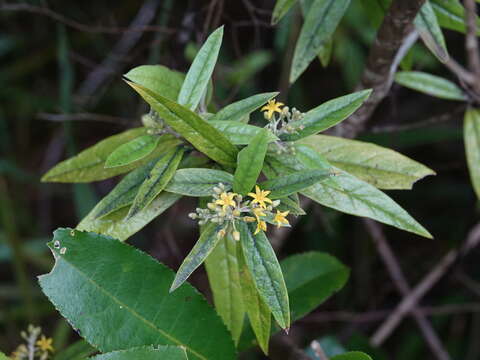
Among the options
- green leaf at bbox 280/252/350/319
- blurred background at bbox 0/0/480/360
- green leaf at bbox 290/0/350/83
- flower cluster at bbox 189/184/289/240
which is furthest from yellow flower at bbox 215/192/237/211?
blurred background at bbox 0/0/480/360

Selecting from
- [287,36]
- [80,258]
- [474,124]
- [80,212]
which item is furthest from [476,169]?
[80,212]

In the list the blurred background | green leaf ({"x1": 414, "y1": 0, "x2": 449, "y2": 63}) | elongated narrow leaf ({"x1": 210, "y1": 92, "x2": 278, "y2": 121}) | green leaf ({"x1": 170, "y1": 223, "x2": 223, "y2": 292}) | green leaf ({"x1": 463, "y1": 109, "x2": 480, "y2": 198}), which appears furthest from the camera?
the blurred background

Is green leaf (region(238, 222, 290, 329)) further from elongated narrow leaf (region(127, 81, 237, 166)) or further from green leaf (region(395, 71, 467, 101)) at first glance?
green leaf (region(395, 71, 467, 101))

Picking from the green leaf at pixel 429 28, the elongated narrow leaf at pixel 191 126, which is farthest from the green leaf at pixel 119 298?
the green leaf at pixel 429 28

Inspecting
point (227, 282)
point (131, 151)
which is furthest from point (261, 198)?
point (227, 282)

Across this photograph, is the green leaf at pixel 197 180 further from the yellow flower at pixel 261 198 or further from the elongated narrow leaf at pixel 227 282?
the elongated narrow leaf at pixel 227 282

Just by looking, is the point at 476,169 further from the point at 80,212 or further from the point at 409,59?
the point at 80,212
